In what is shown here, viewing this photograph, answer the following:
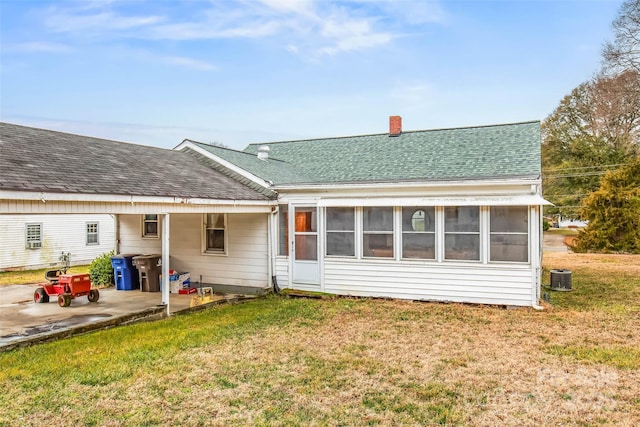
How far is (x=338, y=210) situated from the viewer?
1104cm

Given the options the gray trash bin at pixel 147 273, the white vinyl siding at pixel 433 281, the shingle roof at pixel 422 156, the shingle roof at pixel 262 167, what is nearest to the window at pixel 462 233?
the white vinyl siding at pixel 433 281

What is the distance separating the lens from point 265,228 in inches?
453

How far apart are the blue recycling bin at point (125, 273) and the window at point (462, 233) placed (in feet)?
27.3

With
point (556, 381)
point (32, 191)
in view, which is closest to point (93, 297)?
point (32, 191)

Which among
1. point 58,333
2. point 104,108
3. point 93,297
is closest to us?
point 58,333

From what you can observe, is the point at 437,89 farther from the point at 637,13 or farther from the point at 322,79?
the point at 637,13

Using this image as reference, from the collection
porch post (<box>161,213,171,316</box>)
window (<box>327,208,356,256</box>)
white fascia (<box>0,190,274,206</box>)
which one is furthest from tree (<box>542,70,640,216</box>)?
porch post (<box>161,213,171,316</box>)

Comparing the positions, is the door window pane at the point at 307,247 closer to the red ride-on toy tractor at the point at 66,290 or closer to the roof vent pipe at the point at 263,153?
the roof vent pipe at the point at 263,153

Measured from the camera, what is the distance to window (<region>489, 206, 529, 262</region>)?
30.8 ft

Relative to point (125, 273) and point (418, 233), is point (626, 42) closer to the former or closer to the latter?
point (418, 233)

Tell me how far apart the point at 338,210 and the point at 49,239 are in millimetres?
15286

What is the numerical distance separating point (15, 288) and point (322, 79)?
15852 millimetres

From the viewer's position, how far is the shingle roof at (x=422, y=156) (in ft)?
35.2

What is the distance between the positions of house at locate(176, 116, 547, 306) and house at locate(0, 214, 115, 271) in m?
10.8
